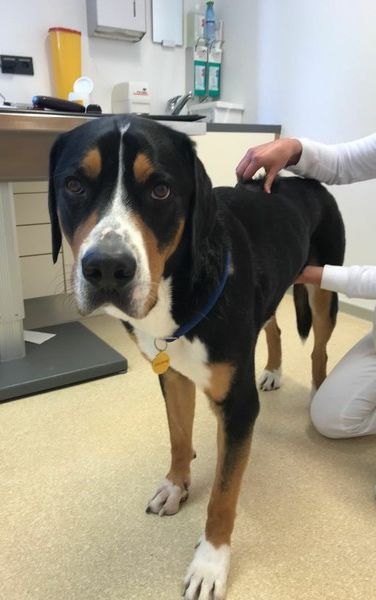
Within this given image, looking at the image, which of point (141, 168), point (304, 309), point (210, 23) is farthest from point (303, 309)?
point (210, 23)

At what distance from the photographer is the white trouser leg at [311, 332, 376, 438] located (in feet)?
5.30

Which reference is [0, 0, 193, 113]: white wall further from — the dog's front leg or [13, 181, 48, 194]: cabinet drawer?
the dog's front leg

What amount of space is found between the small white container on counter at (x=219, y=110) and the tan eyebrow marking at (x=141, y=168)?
2404 millimetres

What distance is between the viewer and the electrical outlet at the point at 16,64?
2.66 m

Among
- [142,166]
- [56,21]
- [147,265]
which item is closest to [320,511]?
[147,265]

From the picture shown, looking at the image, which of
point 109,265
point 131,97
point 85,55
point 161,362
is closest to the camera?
point 109,265

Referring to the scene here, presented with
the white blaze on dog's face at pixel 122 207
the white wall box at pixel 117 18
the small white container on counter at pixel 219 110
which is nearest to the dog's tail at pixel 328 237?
the white blaze on dog's face at pixel 122 207

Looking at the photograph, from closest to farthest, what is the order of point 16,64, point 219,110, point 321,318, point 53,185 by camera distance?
point 53,185, point 321,318, point 16,64, point 219,110

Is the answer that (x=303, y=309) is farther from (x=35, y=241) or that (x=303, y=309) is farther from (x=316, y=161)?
(x=35, y=241)

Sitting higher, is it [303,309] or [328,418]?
[303,309]

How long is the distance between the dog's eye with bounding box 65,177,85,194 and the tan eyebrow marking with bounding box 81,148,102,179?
0.12 ft

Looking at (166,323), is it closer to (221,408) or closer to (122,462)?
(221,408)

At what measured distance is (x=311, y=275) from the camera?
5.01 feet

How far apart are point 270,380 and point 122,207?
1337 millimetres
